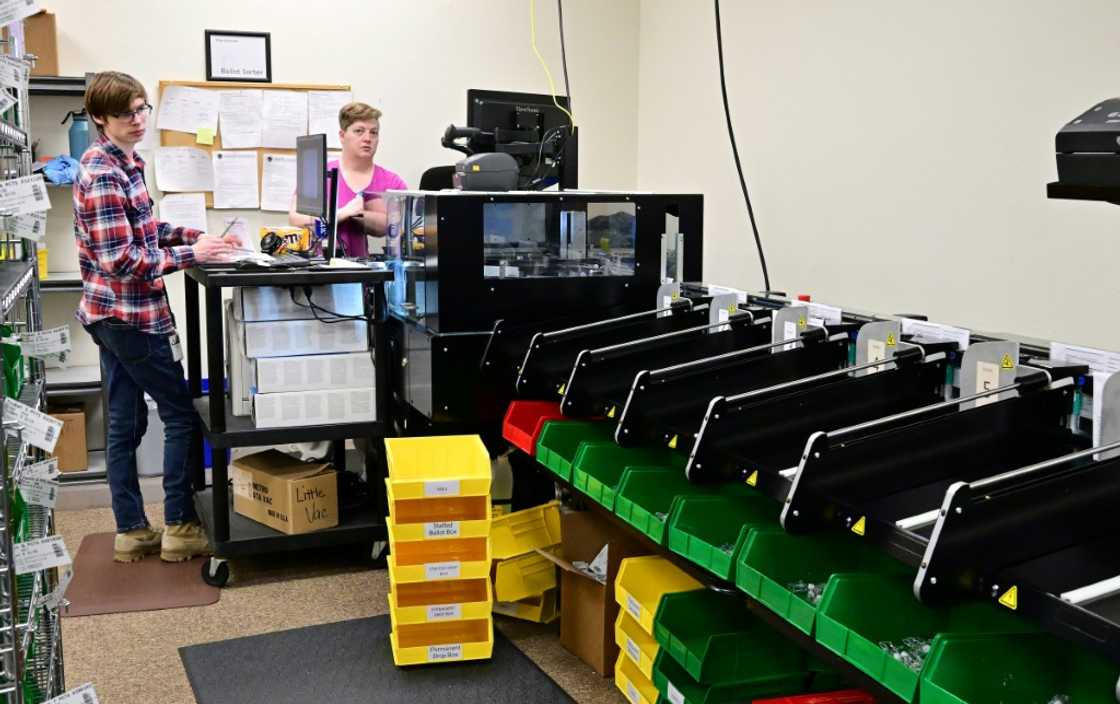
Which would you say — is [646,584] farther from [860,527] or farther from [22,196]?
[22,196]

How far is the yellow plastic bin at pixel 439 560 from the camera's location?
3033 millimetres

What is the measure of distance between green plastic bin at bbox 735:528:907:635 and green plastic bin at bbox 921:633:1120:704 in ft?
0.93

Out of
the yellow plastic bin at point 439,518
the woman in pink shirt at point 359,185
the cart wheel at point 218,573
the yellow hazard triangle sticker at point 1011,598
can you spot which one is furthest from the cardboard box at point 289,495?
the yellow hazard triangle sticker at point 1011,598

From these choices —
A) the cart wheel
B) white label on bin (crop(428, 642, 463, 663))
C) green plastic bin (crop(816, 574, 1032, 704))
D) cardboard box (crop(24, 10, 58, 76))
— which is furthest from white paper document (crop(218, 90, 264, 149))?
green plastic bin (crop(816, 574, 1032, 704))

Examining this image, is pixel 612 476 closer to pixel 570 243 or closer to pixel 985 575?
pixel 570 243

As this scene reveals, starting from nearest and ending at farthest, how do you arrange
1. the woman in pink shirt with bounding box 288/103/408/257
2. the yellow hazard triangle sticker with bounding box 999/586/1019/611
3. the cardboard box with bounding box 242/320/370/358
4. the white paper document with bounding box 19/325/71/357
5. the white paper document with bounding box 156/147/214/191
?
the yellow hazard triangle sticker with bounding box 999/586/1019/611, the white paper document with bounding box 19/325/71/357, the cardboard box with bounding box 242/320/370/358, the woman in pink shirt with bounding box 288/103/408/257, the white paper document with bounding box 156/147/214/191

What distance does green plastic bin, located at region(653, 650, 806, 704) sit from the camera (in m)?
2.43

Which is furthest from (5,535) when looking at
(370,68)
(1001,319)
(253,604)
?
(370,68)

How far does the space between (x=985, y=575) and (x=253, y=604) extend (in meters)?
2.60

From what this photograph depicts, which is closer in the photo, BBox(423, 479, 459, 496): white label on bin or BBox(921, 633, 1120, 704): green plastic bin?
BBox(921, 633, 1120, 704): green plastic bin

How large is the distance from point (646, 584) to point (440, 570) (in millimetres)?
612

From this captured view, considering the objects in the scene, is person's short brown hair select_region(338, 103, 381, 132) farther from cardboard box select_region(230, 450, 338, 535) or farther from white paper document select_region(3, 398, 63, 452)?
white paper document select_region(3, 398, 63, 452)

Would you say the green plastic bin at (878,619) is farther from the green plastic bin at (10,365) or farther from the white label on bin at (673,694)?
the green plastic bin at (10,365)

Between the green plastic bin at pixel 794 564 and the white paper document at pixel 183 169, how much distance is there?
3816 mm
